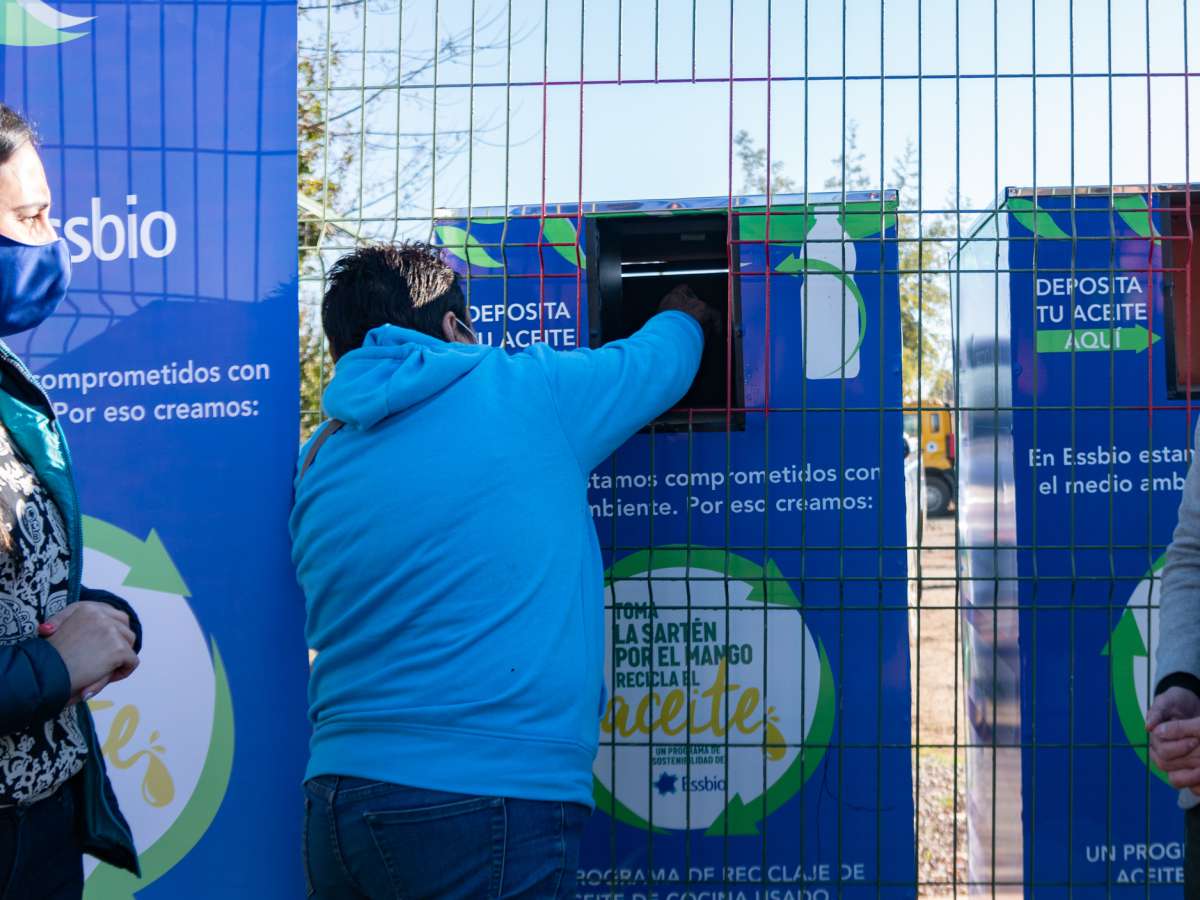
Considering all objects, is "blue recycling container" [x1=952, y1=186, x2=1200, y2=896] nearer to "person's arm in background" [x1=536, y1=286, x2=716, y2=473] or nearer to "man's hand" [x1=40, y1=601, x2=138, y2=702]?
"person's arm in background" [x1=536, y1=286, x2=716, y2=473]

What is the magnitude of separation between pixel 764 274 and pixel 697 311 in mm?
171

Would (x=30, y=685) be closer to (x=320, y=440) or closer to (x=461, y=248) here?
(x=320, y=440)

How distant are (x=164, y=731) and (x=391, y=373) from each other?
3.74 ft

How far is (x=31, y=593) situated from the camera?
5.29 ft

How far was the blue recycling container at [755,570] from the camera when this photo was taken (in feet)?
9.02

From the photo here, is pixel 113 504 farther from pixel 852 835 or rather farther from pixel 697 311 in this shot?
pixel 852 835

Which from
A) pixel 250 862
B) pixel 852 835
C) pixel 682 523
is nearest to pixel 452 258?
pixel 682 523

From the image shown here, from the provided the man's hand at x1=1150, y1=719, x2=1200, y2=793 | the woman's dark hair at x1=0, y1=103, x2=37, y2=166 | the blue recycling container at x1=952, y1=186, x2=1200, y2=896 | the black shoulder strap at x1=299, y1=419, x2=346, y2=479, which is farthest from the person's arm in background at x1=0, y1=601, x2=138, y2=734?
the blue recycling container at x1=952, y1=186, x2=1200, y2=896

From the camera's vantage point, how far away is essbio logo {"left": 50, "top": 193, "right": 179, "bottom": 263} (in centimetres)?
267

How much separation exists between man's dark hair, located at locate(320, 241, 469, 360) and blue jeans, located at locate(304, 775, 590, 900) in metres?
0.78

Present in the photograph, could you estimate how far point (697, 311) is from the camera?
268 centimetres

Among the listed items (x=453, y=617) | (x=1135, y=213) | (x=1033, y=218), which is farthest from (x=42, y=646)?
(x=1135, y=213)

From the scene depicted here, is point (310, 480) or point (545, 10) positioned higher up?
point (545, 10)

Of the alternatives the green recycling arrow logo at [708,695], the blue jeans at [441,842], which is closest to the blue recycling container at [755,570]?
the green recycling arrow logo at [708,695]
